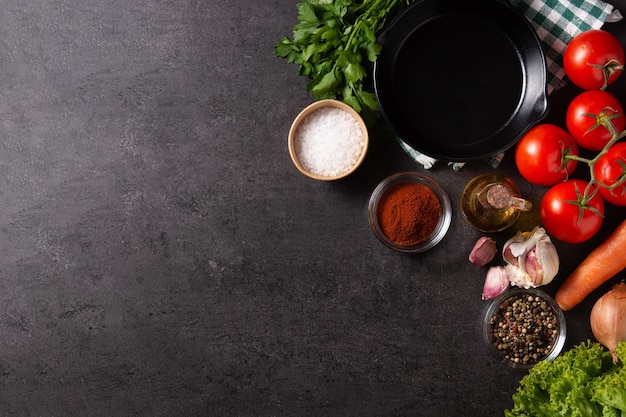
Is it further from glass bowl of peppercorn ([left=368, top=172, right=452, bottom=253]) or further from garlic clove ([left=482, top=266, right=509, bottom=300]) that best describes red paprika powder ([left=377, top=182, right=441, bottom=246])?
garlic clove ([left=482, top=266, right=509, bottom=300])

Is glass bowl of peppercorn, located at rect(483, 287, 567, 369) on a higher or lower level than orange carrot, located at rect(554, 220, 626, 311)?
lower

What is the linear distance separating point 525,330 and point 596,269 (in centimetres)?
27

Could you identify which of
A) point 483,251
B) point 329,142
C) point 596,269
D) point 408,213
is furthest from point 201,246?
point 596,269

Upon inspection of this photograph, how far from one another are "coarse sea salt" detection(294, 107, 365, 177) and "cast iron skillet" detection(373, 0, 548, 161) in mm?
131

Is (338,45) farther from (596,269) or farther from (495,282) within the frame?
(596,269)

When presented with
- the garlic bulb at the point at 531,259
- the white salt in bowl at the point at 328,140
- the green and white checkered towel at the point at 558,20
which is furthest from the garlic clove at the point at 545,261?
the white salt in bowl at the point at 328,140

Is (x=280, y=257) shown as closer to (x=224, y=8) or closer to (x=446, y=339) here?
(x=446, y=339)

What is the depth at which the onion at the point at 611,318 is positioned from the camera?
1.83 m

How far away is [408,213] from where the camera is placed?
6.19ft

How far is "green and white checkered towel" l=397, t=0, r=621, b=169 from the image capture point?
182cm

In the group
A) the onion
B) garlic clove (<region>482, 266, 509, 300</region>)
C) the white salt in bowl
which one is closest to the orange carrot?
the onion

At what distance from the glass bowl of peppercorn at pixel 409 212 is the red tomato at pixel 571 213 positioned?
0.95 ft

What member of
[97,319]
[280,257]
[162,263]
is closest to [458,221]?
[280,257]

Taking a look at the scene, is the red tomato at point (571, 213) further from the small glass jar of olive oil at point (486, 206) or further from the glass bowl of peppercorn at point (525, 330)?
the glass bowl of peppercorn at point (525, 330)
